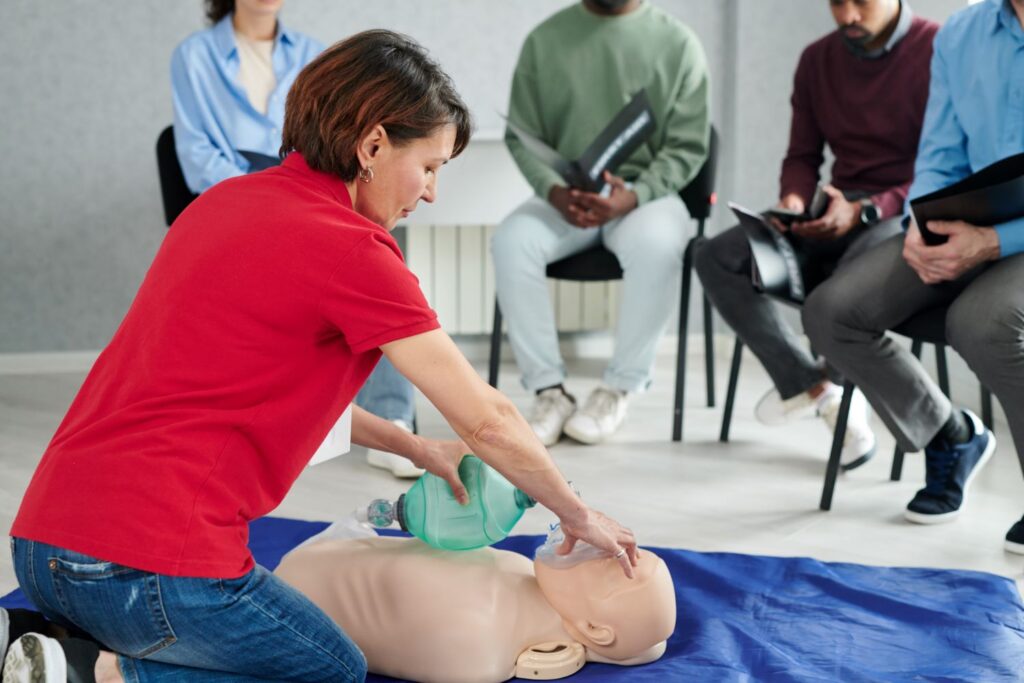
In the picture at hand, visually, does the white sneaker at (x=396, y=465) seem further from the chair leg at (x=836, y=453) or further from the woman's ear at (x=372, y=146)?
the woman's ear at (x=372, y=146)

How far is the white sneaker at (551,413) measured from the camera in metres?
2.99

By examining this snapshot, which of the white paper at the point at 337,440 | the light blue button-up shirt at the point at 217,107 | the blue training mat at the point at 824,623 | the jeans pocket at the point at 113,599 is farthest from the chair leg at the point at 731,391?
the jeans pocket at the point at 113,599

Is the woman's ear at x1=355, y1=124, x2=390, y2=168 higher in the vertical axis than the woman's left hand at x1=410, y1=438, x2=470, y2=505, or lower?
higher

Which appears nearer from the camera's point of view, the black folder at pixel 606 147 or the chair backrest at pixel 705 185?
the black folder at pixel 606 147

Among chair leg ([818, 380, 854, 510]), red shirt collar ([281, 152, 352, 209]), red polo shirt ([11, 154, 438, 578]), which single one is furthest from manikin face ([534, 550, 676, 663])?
chair leg ([818, 380, 854, 510])

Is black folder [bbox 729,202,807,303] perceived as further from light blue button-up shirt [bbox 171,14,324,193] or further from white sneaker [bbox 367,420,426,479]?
light blue button-up shirt [bbox 171,14,324,193]

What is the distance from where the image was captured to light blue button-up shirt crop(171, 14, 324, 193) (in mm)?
2986

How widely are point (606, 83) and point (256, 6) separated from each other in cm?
96

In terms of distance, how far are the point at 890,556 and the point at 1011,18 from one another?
1.07m

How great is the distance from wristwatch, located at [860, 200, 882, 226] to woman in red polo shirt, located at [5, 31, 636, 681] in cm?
153

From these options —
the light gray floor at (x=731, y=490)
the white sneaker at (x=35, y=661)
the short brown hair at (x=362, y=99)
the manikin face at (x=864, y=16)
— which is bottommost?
the light gray floor at (x=731, y=490)

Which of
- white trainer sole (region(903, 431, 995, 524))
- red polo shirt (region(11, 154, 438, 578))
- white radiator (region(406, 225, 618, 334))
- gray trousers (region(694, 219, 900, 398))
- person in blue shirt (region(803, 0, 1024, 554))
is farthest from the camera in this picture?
white radiator (region(406, 225, 618, 334))

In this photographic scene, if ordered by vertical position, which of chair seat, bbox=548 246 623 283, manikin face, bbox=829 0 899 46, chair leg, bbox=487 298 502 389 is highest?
manikin face, bbox=829 0 899 46

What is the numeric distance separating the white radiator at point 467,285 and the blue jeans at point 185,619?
2676 millimetres
